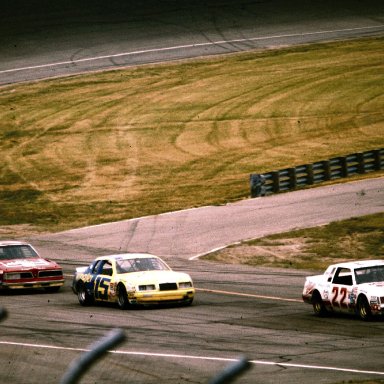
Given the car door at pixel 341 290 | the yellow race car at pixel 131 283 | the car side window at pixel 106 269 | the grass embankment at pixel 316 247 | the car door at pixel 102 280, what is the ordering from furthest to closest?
the grass embankment at pixel 316 247, the car side window at pixel 106 269, the car door at pixel 102 280, the yellow race car at pixel 131 283, the car door at pixel 341 290

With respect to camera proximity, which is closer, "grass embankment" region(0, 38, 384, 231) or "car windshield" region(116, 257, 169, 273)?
"car windshield" region(116, 257, 169, 273)

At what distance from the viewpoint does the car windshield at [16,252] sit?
29.0 meters

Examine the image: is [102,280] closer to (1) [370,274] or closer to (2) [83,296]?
(2) [83,296]

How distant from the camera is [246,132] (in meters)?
57.1

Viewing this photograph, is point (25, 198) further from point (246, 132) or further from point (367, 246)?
point (367, 246)

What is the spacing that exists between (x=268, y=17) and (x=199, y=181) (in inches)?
1023

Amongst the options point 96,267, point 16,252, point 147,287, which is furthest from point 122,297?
point 16,252

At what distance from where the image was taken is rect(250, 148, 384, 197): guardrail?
44.7 metres

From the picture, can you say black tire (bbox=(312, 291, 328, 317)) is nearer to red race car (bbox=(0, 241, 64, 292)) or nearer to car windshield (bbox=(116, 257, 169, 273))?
car windshield (bbox=(116, 257, 169, 273))

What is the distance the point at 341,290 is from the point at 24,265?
9.44m

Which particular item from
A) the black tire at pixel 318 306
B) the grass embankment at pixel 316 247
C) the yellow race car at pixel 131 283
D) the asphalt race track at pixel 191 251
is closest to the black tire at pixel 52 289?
the asphalt race track at pixel 191 251

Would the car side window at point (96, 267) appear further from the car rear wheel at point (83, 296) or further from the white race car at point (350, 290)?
the white race car at point (350, 290)

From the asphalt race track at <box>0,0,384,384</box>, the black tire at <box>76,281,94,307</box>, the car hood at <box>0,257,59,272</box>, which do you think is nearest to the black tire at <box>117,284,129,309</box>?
the asphalt race track at <box>0,0,384,384</box>

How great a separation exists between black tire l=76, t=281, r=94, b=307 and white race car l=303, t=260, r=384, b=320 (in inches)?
197
